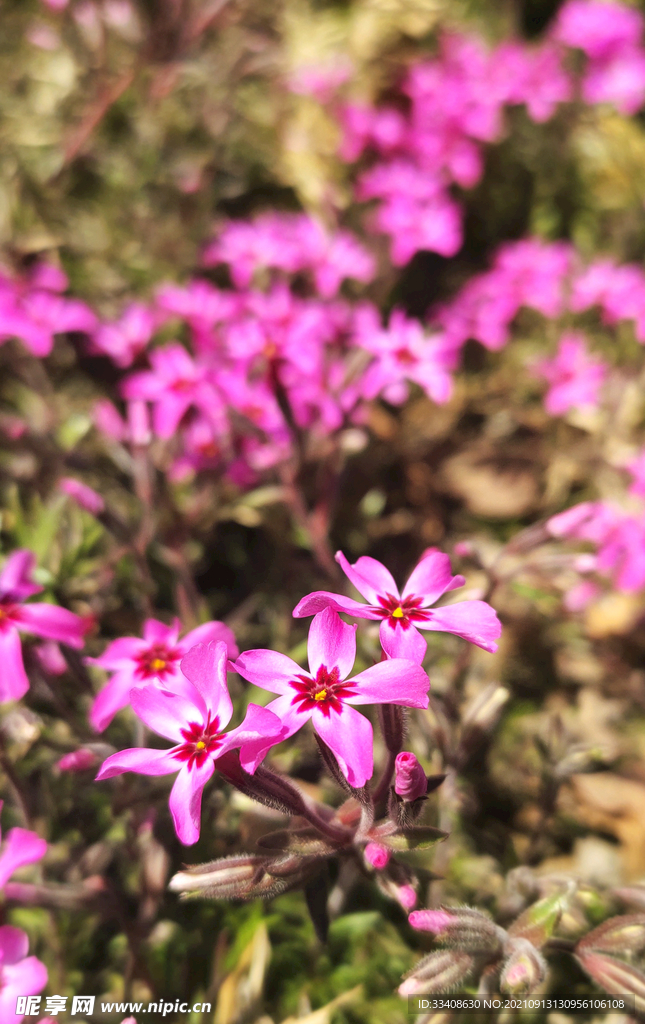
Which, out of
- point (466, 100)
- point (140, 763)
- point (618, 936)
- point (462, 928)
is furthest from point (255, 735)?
point (466, 100)

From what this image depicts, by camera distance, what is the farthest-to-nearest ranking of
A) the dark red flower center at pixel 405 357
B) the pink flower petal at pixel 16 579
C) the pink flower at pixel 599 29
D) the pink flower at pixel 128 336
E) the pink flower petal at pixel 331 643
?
the pink flower at pixel 599 29 < the pink flower at pixel 128 336 < the dark red flower center at pixel 405 357 < the pink flower petal at pixel 16 579 < the pink flower petal at pixel 331 643

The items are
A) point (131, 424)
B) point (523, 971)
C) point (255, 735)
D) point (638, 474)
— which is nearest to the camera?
point (255, 735)

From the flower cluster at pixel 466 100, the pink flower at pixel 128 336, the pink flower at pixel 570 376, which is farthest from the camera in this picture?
the flower cluster at pixel 466 100

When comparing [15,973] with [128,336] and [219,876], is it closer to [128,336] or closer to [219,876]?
[219,876]

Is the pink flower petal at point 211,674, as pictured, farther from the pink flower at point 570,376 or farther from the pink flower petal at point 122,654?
the pink flower at point 570,376

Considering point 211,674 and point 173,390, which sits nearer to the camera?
point 211,674

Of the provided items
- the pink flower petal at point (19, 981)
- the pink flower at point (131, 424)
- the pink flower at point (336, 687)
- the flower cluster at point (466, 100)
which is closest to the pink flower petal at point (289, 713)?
the pink flower at point (336, 687)

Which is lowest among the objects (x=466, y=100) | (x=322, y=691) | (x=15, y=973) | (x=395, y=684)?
(x=15, y=973)
